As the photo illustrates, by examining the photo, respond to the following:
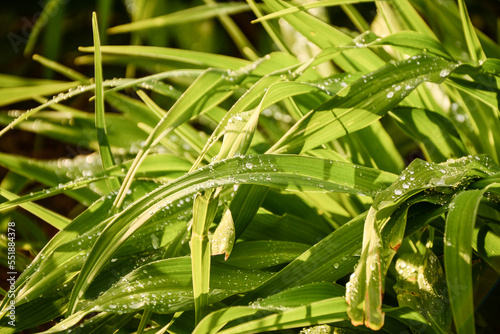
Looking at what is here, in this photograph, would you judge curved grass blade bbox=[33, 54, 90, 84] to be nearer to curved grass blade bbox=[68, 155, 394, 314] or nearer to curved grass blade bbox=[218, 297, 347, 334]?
curved grass blade bbox=[68, 155, 394, 314]

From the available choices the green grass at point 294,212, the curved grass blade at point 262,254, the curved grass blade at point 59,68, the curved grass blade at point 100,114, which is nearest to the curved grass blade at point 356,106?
the green grass at point 294,212

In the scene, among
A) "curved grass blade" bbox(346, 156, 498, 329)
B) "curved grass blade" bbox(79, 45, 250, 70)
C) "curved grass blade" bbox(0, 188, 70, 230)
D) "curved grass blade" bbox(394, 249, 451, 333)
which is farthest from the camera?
"curved grass blade" bbox(79, 45, 250, 70)

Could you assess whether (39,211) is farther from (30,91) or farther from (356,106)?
(356,106)

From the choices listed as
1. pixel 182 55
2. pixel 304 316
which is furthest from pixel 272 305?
pixel 182 55

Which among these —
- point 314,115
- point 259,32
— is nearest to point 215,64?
point 314,115

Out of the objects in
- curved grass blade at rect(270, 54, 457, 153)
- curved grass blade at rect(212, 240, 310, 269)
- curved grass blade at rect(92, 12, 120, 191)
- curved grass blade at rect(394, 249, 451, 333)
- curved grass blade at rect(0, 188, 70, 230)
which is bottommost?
curved grass blade at rect(394, 249, 451, 333)

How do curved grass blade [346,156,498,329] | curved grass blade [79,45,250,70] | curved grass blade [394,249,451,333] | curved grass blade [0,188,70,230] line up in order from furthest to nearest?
curved grass blade [79,45,250,70], curved grass blade [0,188,70,230], curved grass blade [394,249,451,333], curved grass blade [346,156,498,329]

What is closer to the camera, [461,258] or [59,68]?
[461,258]

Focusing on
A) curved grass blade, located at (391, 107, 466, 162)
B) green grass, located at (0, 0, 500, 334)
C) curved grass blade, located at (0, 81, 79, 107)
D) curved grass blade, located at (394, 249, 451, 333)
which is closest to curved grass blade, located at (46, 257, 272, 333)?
green grass, located at (0, 0, 500, 334)

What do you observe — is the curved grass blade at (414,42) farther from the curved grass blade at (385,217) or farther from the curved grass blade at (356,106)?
the curved grass blade at (385,217)
